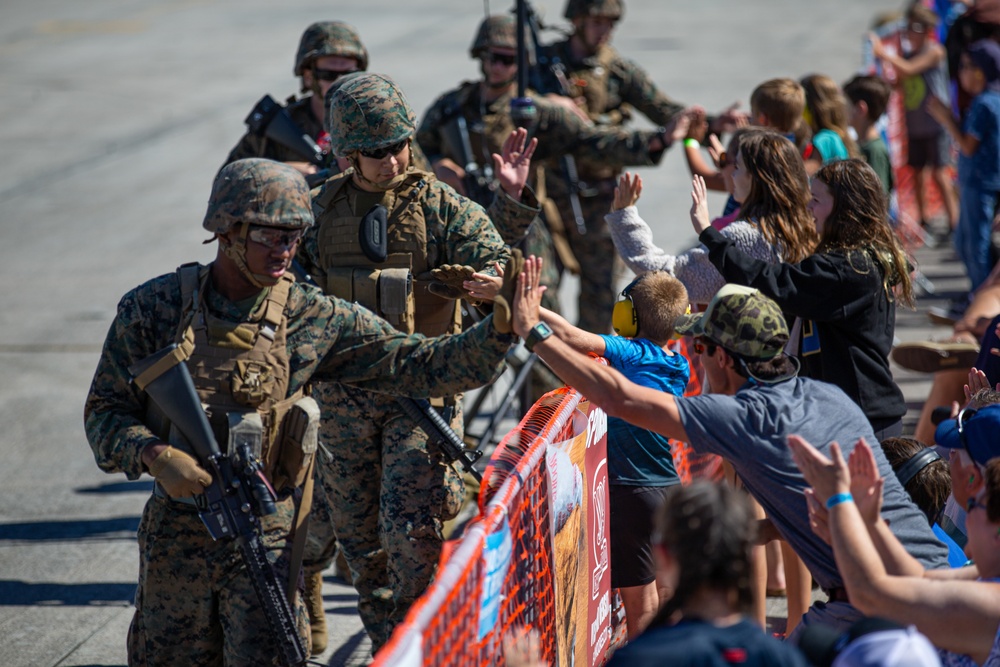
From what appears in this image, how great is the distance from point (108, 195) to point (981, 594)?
13.4 m

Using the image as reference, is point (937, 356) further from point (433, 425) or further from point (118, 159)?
point (118, 159)

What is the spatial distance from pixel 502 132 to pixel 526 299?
158 inches

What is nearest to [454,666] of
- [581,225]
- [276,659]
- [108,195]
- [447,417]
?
[276,659]

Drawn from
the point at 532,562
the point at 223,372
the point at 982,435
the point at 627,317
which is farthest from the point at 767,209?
the point at 223,372

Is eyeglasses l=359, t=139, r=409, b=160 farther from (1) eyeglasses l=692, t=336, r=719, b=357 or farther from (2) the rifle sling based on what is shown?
(1) eyeglasses l=692, t=336, r=719, b=357

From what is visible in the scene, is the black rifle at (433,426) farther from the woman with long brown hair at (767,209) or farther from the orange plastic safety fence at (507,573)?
the woman with long brown hair at (767,209)

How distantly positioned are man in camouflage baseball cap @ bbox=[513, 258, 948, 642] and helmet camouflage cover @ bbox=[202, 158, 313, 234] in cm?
77

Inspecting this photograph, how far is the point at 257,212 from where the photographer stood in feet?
12.3

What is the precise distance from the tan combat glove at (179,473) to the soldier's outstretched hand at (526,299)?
1.03m

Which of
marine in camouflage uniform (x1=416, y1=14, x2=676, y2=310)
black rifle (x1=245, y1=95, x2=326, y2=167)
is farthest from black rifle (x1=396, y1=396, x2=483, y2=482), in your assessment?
marine in camouflage uniform (x1=416, y1=14, x2=676, y2=310)

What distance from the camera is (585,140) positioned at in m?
7.39

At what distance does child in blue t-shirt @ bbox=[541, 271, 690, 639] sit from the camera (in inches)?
173

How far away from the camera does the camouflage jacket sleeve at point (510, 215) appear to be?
17.3 feet

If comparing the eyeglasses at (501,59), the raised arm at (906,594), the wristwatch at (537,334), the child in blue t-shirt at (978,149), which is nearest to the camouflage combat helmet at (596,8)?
the eyeglasses at (501,59)
